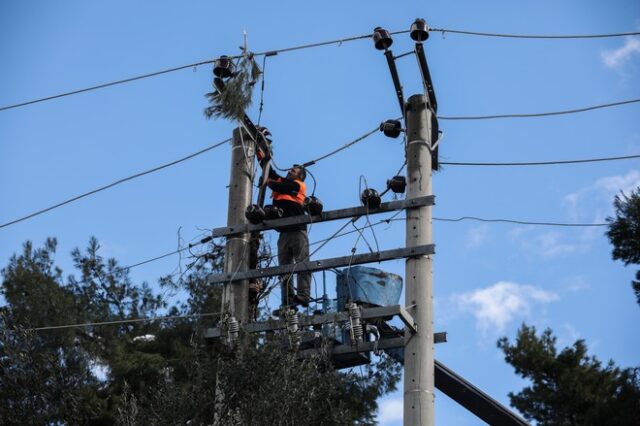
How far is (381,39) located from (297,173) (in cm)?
211

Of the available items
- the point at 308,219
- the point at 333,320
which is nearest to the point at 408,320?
the point at 333,320

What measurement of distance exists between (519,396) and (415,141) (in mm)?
10885

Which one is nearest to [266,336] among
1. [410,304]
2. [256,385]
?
[256,385]

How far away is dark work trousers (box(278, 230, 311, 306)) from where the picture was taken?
12008 mm

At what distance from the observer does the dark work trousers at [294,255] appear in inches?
473

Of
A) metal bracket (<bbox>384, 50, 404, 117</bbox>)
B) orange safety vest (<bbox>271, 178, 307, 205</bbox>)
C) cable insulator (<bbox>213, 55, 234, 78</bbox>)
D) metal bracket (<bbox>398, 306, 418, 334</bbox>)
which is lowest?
metal bracket (<bbox>398, 306, 418, 334</bbox>)

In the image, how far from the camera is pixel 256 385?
1060cm

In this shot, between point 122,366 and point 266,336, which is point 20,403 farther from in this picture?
point 266,336

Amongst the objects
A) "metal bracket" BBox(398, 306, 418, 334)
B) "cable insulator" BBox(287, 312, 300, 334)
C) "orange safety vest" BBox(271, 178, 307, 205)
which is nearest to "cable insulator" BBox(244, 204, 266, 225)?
"orange safety vest" BBox(271, 178, 307, 205)

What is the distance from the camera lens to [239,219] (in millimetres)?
12031

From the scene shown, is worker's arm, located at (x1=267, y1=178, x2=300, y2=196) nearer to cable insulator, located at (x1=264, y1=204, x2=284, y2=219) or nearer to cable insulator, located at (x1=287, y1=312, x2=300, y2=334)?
cable insulator, located at (x1=264, y1=204, x2=284, y2=219)

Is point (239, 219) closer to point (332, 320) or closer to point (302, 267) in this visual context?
point (302, 267)

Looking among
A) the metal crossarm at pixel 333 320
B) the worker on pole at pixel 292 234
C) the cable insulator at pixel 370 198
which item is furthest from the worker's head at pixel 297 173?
the metal crossarm at pixel 333 320

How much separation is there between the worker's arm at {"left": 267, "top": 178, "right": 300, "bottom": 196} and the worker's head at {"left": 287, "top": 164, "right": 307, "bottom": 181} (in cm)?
17
